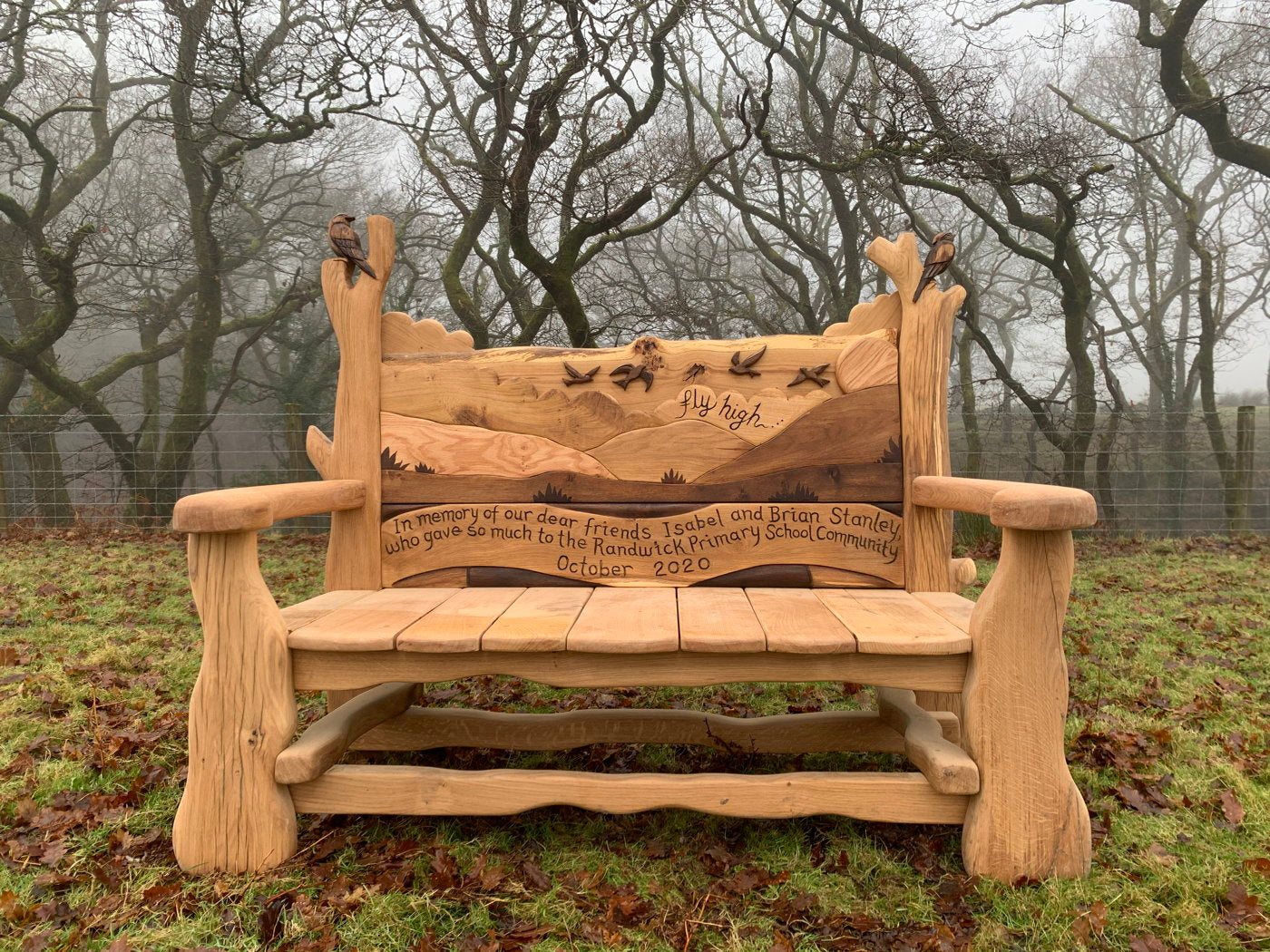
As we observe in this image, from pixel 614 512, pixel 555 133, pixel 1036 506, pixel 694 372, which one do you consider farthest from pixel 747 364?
pixel 555 133

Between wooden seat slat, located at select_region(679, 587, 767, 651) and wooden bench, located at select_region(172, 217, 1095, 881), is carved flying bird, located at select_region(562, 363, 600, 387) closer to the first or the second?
wooden bench, located at select_region(172, 217, 1095, 881)

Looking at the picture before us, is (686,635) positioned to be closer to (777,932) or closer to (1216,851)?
(777,932)

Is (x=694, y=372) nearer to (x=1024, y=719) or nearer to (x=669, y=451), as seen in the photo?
(x=669, y=451)

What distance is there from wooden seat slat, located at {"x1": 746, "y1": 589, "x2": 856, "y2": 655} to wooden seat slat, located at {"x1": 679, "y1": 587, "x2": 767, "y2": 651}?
3 centimetres

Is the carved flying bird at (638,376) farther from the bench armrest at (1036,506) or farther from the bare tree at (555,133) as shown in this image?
the bare tree at (555,133)

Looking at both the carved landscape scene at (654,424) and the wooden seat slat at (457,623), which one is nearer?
the wooden seat slat at (457,623)

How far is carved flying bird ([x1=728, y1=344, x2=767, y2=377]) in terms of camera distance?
2357 mm

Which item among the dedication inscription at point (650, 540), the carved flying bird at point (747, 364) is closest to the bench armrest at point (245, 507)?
the dedication inscription at point (650, 540)

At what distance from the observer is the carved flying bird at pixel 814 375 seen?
7.72ft

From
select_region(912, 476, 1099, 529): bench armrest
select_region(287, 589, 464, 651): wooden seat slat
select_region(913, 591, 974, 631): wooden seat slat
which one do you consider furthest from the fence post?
select_region(287, 589, 464, 651): wooden seat slat

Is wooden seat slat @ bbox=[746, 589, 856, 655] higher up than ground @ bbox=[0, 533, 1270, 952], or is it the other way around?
wooden seat slat @ bbox=[746, 589, 856, 655]

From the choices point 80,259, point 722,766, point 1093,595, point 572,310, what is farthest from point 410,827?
point 80,259

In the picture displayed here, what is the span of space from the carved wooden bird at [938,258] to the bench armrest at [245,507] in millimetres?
1945

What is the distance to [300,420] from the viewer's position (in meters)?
8.34
